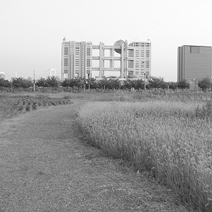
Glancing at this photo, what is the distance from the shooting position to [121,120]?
26.2 feet

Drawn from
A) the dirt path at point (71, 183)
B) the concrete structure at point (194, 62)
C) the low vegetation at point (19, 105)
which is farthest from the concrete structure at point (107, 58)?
the dirt path at point (71, 183)

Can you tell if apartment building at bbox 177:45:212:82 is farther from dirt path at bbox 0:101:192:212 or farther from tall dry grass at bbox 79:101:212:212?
dirt path at bbox 0:101:192:212

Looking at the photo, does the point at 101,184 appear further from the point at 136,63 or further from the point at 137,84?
the point at 136,63

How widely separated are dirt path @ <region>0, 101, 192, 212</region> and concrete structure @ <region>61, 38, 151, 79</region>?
12049cm

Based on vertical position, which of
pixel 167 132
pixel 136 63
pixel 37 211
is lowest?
pixel 37 211

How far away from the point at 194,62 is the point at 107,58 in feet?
161

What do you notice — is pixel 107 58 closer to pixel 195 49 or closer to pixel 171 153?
pixel 195 49

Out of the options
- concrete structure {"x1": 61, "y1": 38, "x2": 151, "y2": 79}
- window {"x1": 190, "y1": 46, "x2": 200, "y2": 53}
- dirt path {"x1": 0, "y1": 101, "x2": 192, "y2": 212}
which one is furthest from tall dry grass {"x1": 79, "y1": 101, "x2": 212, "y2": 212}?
window {"x1": 190, "y1": 46, "x2": 200, "y2": 53}

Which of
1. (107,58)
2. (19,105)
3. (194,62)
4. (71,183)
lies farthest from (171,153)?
(194,62)

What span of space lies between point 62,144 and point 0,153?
1.64 metres

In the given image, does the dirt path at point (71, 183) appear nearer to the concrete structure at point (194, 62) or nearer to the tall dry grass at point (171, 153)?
the tall dry grass at point (171, 153)

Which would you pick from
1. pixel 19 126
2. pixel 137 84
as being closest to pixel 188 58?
pixel 137 84

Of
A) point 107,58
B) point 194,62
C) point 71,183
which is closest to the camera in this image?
point 71,183

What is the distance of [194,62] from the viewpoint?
491 feet
